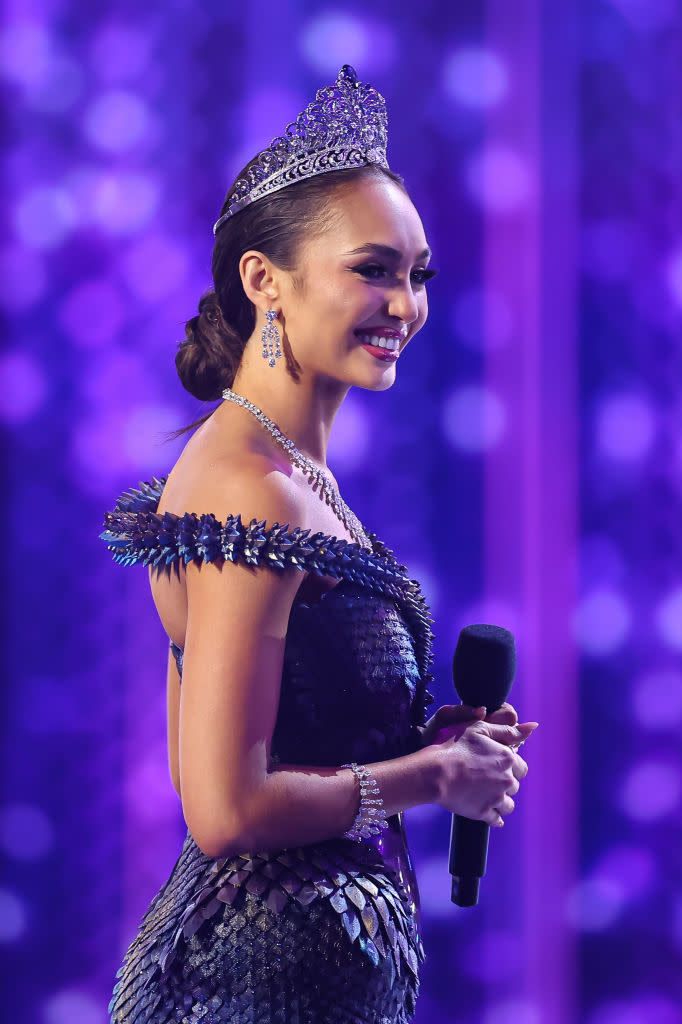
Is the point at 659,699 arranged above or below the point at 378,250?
below

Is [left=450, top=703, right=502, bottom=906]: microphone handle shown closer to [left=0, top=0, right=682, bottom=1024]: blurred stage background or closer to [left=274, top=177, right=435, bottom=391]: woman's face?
[left=274, top=177, right=435, bottom=391]: woman's face

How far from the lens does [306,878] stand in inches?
39.1

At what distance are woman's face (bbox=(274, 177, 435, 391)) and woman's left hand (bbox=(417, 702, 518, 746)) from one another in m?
0.37

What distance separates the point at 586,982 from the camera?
83.4 inches

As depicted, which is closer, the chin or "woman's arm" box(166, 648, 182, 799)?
the chin

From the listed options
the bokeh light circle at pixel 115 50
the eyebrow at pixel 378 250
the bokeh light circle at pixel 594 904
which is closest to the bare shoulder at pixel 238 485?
the eyebrow at pixel 378 250

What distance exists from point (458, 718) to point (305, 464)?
13.1 inches

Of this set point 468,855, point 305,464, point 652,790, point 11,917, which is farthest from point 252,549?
point 652,790

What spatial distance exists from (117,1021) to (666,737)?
1411mm

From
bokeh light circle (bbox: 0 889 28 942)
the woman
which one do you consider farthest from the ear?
bokeh light circle (bbox: 0 889 28 942)

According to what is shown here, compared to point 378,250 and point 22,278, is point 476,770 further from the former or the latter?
point 22,278

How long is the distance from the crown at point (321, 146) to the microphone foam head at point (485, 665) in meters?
0.53

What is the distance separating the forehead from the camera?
1.08 metres

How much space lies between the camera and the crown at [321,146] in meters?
1.14
